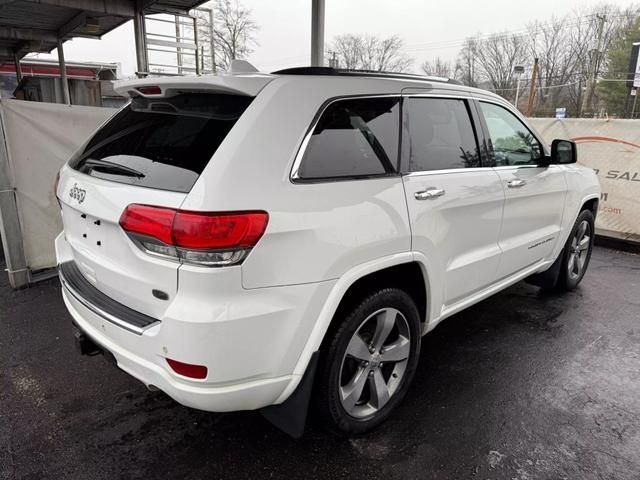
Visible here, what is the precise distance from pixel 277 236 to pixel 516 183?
7.09 ft

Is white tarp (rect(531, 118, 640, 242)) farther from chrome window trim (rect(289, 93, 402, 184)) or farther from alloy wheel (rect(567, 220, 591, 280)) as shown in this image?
chrome window trim (rect(289, 93, 402, 184))

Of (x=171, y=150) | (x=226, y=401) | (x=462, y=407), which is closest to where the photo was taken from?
(x=226, y=401)

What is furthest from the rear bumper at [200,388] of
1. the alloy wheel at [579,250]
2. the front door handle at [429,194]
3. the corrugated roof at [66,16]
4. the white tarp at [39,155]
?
the corrugated roof at [66,16]

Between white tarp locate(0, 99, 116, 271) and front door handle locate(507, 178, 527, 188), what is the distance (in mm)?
4239

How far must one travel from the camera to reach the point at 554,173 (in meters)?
3.87

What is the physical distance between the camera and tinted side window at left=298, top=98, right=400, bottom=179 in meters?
2.11

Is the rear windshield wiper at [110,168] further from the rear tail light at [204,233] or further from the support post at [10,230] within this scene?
the support post at [10,230]

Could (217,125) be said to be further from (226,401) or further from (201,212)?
(226,401)

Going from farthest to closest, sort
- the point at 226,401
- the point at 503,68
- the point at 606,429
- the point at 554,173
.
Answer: the point at 503,68 < the point at 554,173 < the point at 606,429 < the point at 226,401

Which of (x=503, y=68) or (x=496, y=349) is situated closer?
(x=496, y=349)

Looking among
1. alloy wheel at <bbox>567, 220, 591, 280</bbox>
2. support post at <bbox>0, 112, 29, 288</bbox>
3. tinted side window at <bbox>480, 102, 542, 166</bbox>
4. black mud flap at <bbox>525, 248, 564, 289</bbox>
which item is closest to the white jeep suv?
tinted side window at <bbox>480, 102, 542, 166</bbox>

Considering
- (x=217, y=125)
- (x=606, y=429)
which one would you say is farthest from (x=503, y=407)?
(x=217, y=125)

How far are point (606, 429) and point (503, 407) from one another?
546 mm

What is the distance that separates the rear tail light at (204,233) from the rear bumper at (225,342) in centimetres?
8
